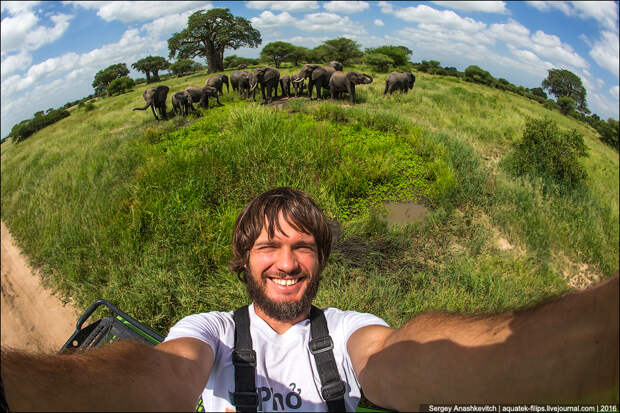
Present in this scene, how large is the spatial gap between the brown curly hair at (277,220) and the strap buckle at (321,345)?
43 cm

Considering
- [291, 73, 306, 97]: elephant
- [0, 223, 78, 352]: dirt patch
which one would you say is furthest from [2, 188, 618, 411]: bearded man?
[291, 73, 306, 97]: elephant

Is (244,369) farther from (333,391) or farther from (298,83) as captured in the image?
(298,83)

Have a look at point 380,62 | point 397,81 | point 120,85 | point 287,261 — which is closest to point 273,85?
point 397,81

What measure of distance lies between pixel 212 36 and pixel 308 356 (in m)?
25.4

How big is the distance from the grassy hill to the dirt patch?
28cm

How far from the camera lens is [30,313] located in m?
3.87

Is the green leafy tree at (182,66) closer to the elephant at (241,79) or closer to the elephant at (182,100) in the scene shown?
the elephant at (241,79)

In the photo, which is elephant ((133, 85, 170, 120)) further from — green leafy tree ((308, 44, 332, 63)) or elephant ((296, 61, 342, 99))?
green leafy tree ((308, 44, 332, 63))

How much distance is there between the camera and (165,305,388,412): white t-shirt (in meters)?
1.29

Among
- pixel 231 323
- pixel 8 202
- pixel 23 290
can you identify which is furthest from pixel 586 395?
pixel 8 202

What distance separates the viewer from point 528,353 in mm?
687

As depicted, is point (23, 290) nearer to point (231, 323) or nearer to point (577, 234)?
point (231, 323)

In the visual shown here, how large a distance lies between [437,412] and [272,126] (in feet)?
17.3

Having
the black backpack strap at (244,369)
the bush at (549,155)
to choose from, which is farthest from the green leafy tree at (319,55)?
the black backpack strap at (244,369)
